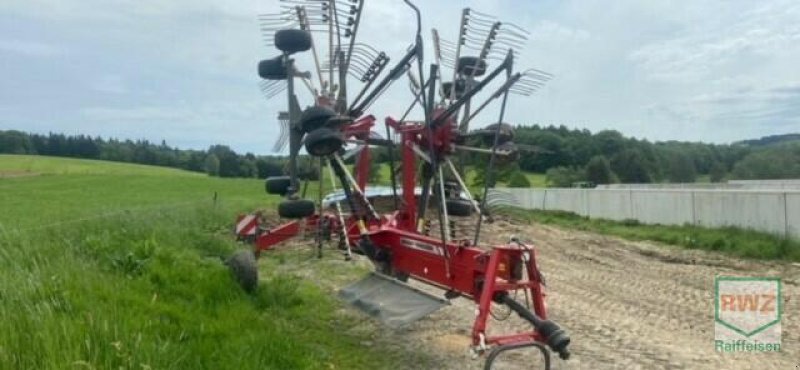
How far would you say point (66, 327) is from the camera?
4387 millimetres

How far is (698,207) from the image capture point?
18.3m

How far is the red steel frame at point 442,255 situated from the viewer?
5156 mm

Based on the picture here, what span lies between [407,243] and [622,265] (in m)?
7.64

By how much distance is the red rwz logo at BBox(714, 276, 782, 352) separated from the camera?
22.3ft

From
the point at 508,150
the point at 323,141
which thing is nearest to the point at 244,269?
the point at 323,141

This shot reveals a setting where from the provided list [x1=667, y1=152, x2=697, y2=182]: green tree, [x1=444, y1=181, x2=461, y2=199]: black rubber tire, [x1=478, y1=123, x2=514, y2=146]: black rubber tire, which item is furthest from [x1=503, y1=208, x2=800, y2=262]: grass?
[x1=667, y1=152, x2=697, y2=182]: green tree

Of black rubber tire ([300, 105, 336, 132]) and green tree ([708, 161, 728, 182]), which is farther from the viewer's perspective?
green tree ([708, 161, 728, 182])

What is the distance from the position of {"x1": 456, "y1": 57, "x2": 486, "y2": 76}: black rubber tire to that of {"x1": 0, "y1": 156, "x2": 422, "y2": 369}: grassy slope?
316 centimetres

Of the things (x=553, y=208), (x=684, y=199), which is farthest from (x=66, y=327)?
(x=553, y=208)

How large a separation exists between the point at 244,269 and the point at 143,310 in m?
1.77

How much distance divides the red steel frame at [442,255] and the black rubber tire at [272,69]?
920 millimetres

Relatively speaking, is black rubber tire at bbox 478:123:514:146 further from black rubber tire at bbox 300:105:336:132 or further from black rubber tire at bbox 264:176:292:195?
black rubber tire at bbox 264:176:292:195

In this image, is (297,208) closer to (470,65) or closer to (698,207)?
(470,65)

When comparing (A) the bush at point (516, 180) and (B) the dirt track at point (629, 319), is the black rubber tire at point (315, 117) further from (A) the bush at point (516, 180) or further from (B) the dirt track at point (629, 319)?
(A) the bush at point (516, 180)
